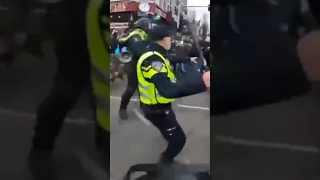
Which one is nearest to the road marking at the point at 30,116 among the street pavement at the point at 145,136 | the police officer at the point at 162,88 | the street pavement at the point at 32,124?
the street pavement at the point at 32,124

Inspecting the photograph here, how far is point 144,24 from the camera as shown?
141 centimetres

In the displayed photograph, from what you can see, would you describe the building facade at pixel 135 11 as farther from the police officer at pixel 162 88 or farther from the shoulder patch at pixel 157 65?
the shoulder patch at pixel 157 65

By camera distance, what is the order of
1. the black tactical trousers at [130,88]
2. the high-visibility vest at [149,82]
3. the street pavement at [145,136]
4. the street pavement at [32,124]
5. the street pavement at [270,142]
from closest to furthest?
the street pavement at [270,142], the street pavement at [32,124], the street pavement at [145,136], the black tactical trousers at [130,88], the high-visibility vest at [149,82]

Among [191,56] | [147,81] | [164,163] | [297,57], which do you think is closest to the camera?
[297,57]

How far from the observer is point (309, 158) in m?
1.00

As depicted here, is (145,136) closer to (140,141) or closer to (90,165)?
(140,141)

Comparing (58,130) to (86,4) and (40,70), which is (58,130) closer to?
(40,70)

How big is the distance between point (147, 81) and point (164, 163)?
29cm

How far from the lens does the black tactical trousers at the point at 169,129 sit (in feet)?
4.43

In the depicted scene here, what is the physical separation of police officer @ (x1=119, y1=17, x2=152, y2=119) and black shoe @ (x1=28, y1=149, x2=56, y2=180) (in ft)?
0.84

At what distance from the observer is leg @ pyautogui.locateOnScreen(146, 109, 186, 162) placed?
1.35 meters

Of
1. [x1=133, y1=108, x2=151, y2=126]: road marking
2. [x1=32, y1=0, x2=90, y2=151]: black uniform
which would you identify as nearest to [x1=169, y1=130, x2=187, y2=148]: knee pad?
[x1=133, y1=108, x2=151, y2=126]: road marking

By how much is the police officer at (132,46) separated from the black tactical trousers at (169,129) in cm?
11

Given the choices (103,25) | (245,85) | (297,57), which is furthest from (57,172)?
(297,57)
